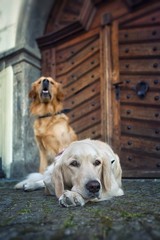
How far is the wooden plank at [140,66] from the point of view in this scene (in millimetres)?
5173

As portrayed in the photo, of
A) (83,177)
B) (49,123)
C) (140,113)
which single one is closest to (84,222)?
(83,177)

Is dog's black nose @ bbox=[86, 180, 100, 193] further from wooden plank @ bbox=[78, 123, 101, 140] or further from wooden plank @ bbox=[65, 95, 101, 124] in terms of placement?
wooden plank @ bbox=[65, 95, 101, 124]

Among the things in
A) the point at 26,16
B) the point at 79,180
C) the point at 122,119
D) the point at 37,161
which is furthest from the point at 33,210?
the point at 26,16

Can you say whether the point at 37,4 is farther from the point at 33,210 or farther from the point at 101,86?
the point at 33,210

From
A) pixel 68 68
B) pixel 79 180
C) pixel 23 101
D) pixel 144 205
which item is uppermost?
pixel 68 68

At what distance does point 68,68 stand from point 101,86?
89 centimetres

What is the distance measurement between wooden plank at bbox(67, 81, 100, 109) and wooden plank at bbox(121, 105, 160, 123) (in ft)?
2.06

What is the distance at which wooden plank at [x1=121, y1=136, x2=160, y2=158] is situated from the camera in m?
4.99

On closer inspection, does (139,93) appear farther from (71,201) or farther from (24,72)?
(71,201)

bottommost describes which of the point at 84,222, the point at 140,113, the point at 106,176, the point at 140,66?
the point at 84,222

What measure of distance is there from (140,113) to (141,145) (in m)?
0.51

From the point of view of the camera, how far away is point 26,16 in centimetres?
624

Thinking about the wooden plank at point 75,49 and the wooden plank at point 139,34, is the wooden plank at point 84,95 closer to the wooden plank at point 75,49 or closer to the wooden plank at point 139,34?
the wooden plank at point 75,49

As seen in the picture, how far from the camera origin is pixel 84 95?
19.3 feet
